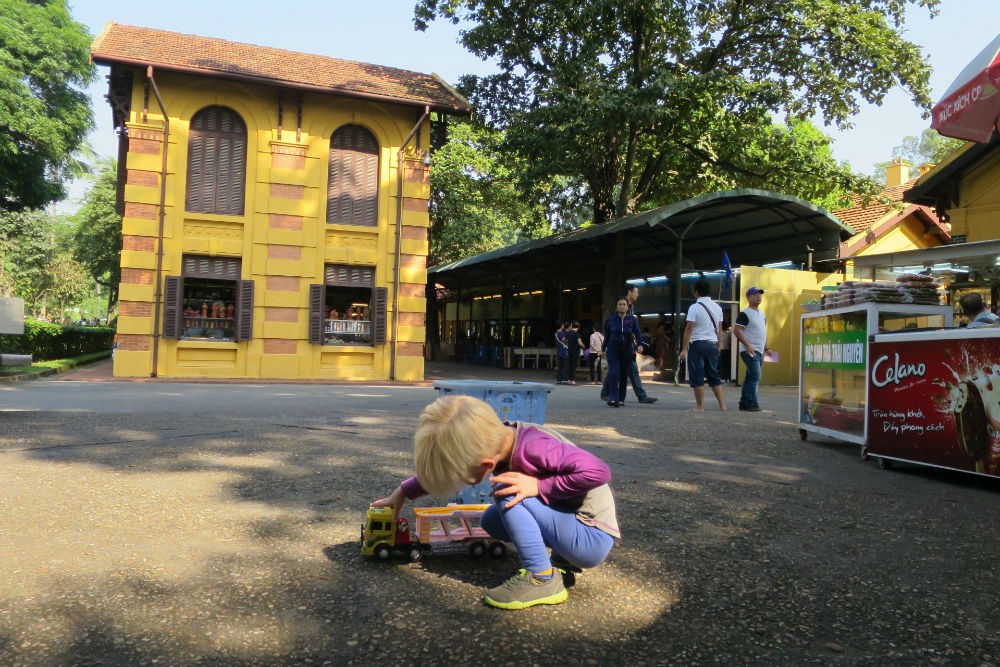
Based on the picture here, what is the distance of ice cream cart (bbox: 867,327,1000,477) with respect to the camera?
5.24m

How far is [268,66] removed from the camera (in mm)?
18109

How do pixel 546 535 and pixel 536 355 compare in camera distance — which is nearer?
pixel 546 535

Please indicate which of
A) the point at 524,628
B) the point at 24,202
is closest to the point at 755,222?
the point at 524,628

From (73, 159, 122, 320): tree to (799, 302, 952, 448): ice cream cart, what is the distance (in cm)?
3712

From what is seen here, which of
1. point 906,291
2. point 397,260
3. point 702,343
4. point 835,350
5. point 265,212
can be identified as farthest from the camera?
point 397,260

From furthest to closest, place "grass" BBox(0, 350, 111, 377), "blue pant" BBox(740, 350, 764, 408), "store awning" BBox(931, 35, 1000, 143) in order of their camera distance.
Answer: "grass" BBox(0, 350, 111, 377) < "blue pant" BBox(740, 350, 764, 408) < "store awning" BBox(931, 35, 1000, 143)

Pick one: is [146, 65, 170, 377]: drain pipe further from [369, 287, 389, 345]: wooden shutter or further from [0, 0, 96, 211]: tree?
[0, 0, 96, 211]: tree

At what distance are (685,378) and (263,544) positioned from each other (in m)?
16.4

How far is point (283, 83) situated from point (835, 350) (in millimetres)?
14178

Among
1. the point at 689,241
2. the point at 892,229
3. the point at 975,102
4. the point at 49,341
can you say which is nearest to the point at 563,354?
the point at 689,241

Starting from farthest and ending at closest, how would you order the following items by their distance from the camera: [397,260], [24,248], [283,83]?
[24,248]
[397,260]
[283,83]

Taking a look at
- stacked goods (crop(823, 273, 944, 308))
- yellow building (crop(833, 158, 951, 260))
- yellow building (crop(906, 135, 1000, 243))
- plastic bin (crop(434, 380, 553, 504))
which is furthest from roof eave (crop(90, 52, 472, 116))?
plastic bin (crop(434, 380, 553, 504))

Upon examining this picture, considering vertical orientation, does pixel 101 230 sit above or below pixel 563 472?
above

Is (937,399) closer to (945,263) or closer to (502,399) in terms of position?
(945,263)
